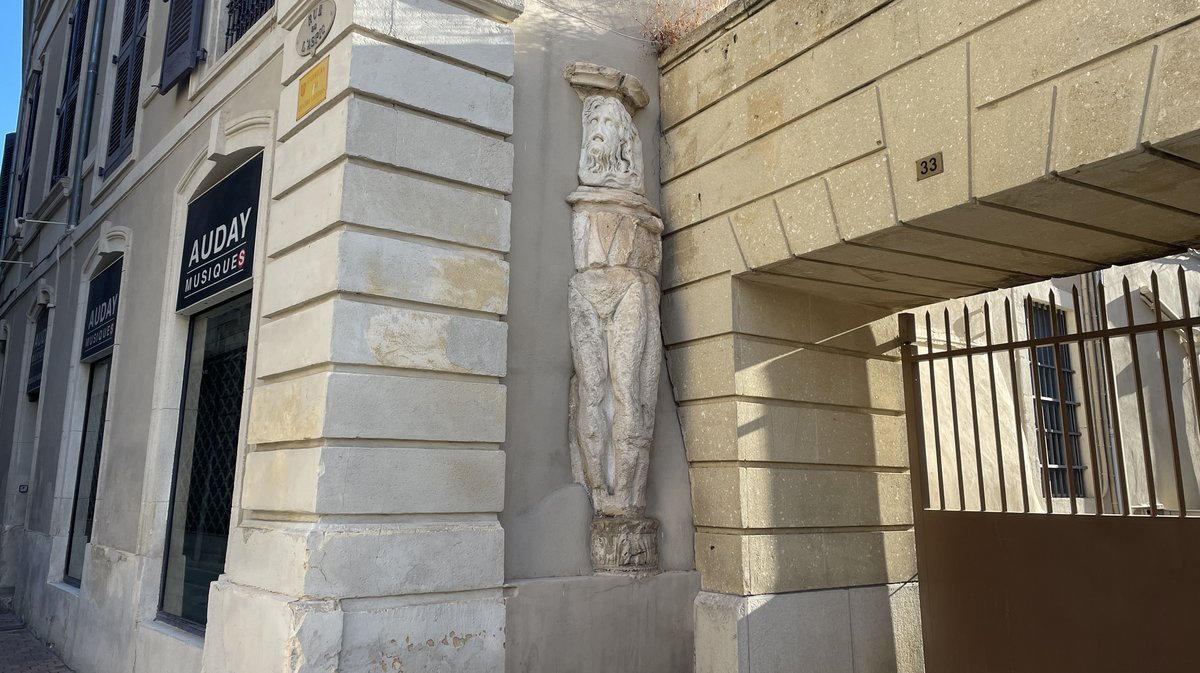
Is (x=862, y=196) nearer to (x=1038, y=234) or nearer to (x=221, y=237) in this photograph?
(x=1038, y=234)

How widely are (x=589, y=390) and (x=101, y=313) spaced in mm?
6632

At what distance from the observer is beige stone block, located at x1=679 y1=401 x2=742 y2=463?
5.94 m

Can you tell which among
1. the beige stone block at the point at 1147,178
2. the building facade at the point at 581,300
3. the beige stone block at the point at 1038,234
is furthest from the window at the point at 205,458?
the beige stone block at the point at 1147,178

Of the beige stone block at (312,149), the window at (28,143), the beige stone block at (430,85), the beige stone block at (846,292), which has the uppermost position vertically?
the window at (28,143)

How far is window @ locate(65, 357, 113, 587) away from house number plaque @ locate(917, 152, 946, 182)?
324 inches

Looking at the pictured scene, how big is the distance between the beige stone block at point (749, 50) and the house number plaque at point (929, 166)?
3.57 feet

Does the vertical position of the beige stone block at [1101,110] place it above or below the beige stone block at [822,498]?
above

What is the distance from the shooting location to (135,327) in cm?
842

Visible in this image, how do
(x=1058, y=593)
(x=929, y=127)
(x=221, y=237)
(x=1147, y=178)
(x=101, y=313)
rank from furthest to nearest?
1. (x=101, y=313)
2. (x=221, y=237)
3. (x=1058, y=593)
4. (x=929, y=127)
5. (x=1147, y=178)

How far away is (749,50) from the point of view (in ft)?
20.2

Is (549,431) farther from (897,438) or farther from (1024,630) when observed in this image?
(1024,630)

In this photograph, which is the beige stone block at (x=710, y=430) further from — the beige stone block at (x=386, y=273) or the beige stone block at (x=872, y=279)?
the beige stone block at (x=386, y=273)

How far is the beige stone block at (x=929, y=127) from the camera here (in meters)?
4.73

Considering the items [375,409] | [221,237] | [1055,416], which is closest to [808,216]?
[375,409]
